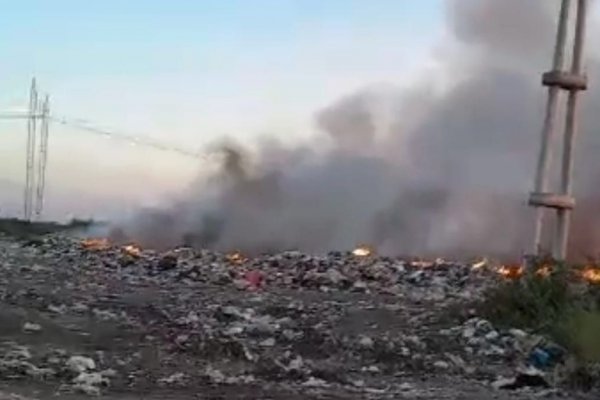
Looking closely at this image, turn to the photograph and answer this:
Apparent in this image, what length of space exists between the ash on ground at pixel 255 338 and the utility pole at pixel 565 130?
282 cm

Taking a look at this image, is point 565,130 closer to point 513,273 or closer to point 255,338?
point 513,273

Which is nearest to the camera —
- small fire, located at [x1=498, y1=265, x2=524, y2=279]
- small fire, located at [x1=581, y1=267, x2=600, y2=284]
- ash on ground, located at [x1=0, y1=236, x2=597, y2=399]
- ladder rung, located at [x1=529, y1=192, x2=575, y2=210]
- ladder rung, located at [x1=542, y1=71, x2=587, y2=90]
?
ash on ground, located at [x1=0, y1=236, x2=597, y2=399]

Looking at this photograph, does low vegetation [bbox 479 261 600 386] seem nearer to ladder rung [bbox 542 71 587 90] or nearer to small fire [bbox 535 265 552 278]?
small fire [bbox 535 265 552 278]

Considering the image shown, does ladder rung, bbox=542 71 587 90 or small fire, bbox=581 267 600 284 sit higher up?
ladder rung, bbox=542 71 587 90

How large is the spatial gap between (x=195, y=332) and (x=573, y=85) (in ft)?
31.2

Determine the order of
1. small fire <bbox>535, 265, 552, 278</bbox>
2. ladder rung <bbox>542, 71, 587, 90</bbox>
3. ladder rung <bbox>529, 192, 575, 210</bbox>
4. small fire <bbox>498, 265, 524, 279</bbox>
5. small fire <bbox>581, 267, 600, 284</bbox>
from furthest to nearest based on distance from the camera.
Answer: ladder rung <bbox>529, 192, 575, 210</bbox>
ladder rung <bbox>542, 71, 587, 90</bbox>
small fire <bbox>498, 265, 524, 279</bbox>
small fire <bbox>581, 267, 600, 284</bbox>
small fire <bbox>535, 265, 552, 278</bbox>

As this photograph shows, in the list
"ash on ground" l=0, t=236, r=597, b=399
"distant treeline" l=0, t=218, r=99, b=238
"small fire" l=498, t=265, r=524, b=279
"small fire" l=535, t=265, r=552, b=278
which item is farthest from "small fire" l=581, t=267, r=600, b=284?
"distant treeline" l=0, t=218, r=99, b=238

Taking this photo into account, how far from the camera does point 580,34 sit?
1744cm

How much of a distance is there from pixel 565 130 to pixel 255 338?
9.83 m

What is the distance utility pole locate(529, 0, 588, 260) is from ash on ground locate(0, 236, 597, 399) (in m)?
2.82

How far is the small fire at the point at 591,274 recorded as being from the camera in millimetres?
11621

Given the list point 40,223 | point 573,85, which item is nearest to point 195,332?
point 573,85

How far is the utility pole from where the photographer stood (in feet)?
55.7

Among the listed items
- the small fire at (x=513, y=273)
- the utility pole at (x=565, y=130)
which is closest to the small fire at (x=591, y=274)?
the small fire at (x=513, y=273)
